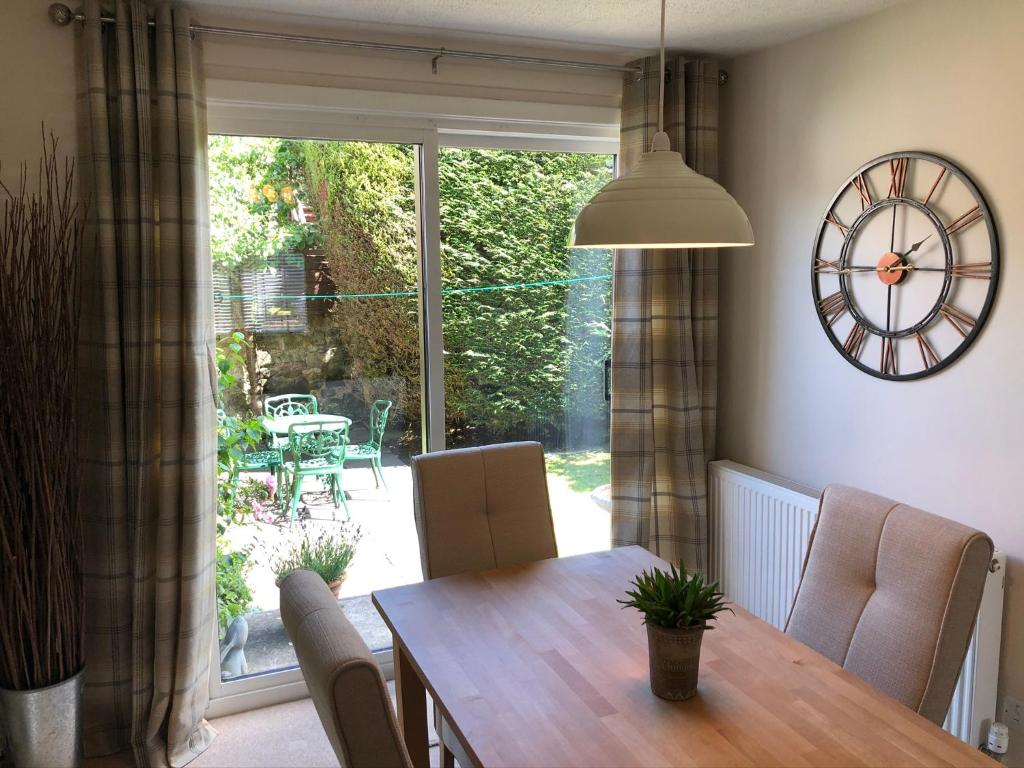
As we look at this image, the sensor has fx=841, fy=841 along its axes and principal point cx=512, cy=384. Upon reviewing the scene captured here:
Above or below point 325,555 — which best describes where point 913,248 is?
above

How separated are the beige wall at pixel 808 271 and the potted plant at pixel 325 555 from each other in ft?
5.45

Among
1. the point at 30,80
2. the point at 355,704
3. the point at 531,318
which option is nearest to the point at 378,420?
the point at 531,318

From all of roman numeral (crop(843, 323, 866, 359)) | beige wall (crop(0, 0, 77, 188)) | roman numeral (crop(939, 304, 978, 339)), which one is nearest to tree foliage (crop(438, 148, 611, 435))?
roman numeral (crop(843, 323, 866, 359))

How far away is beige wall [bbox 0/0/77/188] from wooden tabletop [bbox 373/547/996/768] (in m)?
1.79

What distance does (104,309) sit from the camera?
A: 2609mm

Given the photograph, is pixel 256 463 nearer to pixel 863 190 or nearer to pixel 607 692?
pixel 607 692

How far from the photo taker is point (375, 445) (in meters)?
3.28

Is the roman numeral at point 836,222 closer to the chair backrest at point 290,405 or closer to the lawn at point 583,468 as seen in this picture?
the lawn at point 583,468

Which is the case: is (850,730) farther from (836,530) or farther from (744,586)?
(744,586)

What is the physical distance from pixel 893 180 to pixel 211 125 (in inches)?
90.8

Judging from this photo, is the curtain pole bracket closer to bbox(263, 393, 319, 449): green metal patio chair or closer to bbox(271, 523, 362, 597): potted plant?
bbox(263, 393, 319, 449): green metal patio chair

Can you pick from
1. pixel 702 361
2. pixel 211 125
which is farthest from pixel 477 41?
pixel 702 361

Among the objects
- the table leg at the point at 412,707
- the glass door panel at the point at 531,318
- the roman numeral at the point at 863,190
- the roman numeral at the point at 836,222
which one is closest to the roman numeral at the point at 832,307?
the roman numeral at the point at 836,222

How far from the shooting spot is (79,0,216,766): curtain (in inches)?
102
